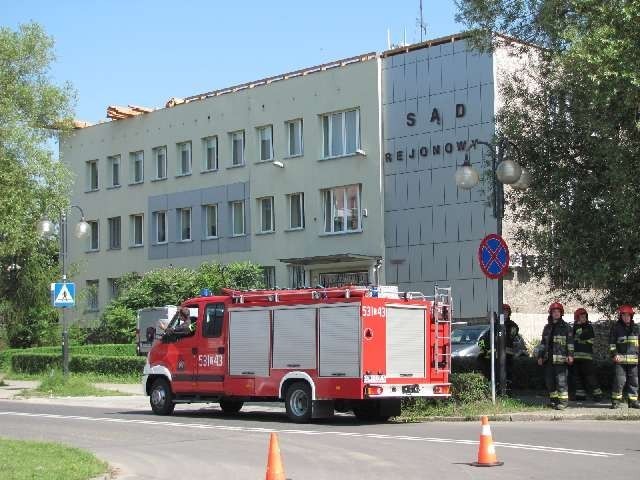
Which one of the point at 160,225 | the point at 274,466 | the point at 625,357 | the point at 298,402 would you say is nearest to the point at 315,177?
the point at 160,225

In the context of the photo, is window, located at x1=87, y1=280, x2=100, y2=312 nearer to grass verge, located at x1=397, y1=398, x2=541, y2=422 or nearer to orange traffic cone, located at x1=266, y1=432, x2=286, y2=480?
grass verge, located at x1=397, y1=398, x2=541, y2=422

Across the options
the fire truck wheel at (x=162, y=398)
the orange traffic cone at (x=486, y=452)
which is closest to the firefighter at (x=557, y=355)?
the fire truck wheel at (x=162, y=398)

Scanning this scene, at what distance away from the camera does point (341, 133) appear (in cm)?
4097

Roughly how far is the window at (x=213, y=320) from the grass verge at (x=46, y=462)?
671 centimetres

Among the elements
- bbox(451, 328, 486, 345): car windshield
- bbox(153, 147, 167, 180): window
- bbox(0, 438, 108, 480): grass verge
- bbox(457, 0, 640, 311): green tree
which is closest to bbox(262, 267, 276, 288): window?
bbox(153, 147, 167, 180): window

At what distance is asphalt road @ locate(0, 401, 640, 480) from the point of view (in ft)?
40.1

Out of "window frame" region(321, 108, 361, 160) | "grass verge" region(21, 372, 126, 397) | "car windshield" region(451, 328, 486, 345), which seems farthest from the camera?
"window frame" region(321, 108, 361, 160)

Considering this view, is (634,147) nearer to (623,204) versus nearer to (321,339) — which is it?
(623,204)

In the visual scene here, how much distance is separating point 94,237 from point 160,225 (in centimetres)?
511

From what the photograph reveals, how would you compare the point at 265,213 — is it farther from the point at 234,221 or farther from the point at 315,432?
the point at 315,432

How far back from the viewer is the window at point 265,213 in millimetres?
44094

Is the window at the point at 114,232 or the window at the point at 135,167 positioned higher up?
the window at the point at 135,167

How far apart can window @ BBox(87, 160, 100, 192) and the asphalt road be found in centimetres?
3146

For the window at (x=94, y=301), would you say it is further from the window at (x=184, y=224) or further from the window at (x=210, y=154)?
the window at (x=210, y=154)
